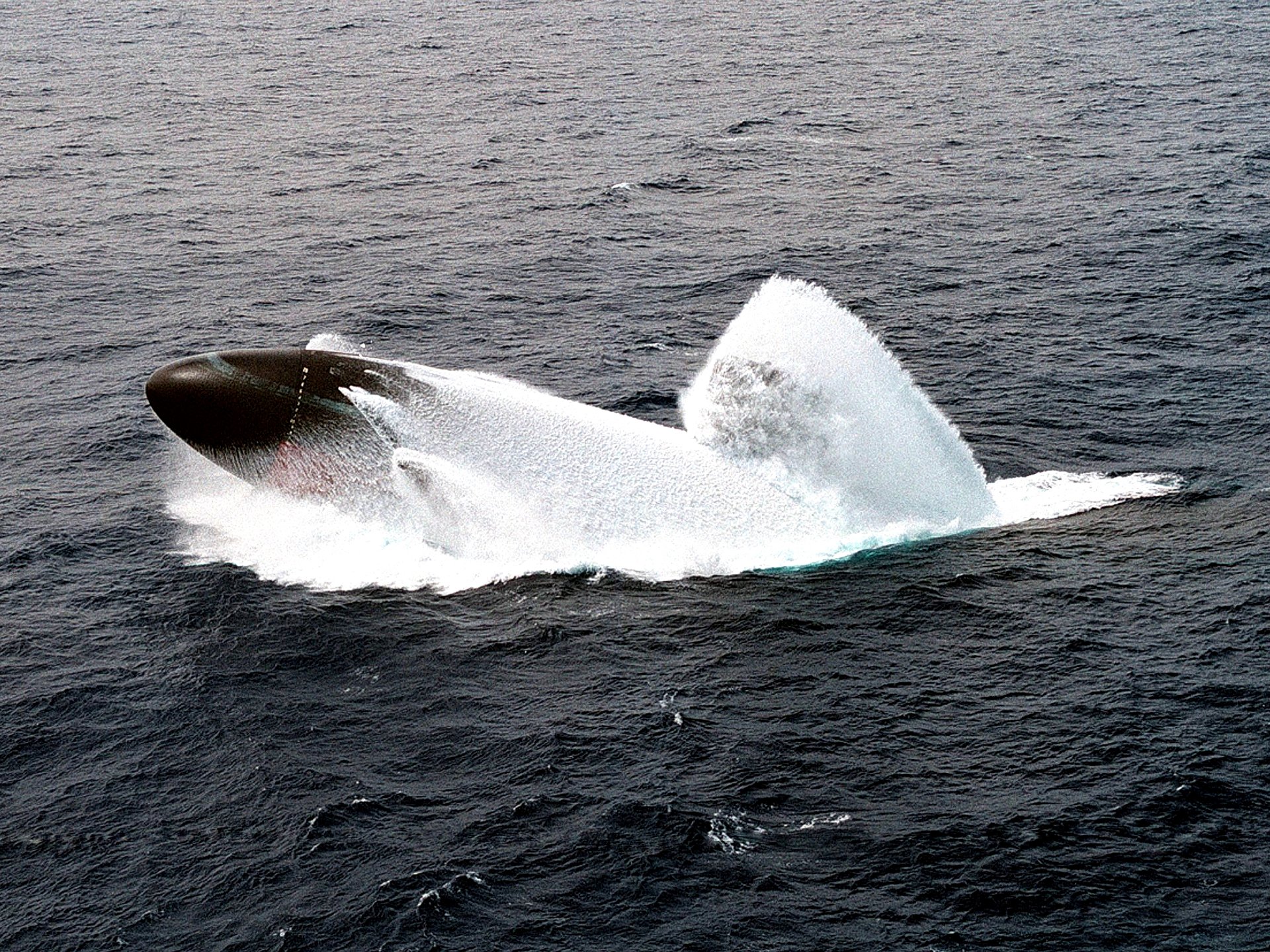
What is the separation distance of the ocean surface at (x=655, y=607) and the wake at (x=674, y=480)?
1061 mm

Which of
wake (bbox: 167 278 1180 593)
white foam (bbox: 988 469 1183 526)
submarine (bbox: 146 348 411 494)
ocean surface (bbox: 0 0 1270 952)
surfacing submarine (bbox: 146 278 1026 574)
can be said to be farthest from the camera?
white foam (bbox: 988 469 1183 526)

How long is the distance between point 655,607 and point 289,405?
1319 centimetres

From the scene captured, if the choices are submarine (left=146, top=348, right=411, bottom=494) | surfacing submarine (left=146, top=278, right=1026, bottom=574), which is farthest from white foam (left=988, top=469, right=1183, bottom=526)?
submarine (left=146, top=348, right=411, bottom=494)

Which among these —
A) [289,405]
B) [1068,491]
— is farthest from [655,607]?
[1068,491]

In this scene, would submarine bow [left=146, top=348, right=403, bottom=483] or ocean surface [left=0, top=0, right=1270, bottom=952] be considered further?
submarine bow [left=146, top=348, right=403, bottom=483]

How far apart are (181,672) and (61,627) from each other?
5118mm

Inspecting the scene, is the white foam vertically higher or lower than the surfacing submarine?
lower

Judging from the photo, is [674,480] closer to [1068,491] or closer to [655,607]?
[655,607]

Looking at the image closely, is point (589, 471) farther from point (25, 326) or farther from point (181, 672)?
point (25, 326)

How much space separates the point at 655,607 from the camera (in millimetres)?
43062

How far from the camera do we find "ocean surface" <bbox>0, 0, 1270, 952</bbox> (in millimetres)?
33000

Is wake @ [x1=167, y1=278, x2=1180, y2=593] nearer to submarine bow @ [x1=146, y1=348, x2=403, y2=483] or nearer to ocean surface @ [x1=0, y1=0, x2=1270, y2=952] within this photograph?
submarine bow @ [x1=146, y1=348, x2=403, y2=483]

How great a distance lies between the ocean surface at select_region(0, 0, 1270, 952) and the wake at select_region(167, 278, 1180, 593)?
3.48 ft

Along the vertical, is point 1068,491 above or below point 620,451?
below
